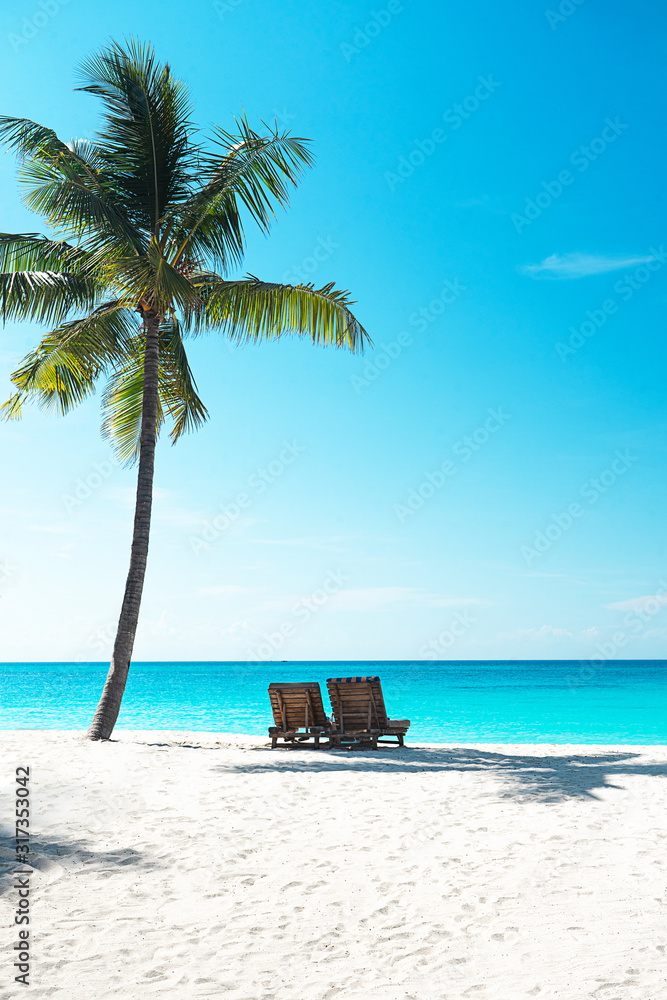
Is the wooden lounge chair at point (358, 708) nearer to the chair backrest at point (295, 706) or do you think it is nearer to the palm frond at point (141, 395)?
the chair backrest at point (295, 706)

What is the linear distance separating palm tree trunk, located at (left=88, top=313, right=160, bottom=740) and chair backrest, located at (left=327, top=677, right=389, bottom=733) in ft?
9.63

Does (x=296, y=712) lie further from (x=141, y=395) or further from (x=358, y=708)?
(x=141, y=395)

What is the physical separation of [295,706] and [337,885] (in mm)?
6189

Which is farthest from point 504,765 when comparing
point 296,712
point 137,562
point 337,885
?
point 137,562

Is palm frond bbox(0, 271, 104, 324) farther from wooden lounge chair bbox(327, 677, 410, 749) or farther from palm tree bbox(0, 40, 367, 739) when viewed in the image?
wooden lounge chair bbox(327, 677, 410, 749)

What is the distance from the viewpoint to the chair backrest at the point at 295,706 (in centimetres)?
1059

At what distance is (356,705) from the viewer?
1069 centimetres

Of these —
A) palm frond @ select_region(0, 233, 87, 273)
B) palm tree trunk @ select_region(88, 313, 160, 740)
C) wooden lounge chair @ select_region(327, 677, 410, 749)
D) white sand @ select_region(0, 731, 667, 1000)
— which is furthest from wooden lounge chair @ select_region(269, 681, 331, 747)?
palm frond @ select_region(0, 233, 87, 273)

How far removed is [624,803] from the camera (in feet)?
22.9

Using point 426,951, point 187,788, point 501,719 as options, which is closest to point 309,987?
point 426,951

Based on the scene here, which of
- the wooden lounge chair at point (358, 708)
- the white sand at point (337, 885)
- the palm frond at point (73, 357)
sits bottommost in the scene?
the white sand at point (337, 885)

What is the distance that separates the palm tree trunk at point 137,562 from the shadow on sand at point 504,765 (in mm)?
2136

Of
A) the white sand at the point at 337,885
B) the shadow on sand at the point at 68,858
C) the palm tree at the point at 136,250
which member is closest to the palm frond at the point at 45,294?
the palm tree at the point at 136,250

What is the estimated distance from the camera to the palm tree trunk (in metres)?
10.3
